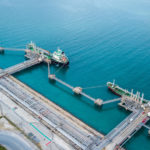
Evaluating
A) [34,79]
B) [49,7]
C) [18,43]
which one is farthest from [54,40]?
[49,7]

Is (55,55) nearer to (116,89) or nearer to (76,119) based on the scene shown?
(116,89)

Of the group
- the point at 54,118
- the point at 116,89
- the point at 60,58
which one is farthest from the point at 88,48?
the point at 54,118

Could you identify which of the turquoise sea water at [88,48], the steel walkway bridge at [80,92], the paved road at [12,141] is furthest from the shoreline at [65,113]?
the paved road at [12,141]

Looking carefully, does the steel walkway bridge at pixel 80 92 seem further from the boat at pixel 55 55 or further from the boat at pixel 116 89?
the boat at pixel 55 55

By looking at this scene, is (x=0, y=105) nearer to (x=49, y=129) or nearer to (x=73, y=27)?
(x=49, y=129)

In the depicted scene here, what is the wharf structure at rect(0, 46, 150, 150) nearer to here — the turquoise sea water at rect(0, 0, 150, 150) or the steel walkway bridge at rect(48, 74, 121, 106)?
the steel walkway bridge at rect(48, 74, 121, 106)

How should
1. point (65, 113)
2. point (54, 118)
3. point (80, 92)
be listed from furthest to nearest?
point (80, 92) → point (65, 113) → point (54, 118)
